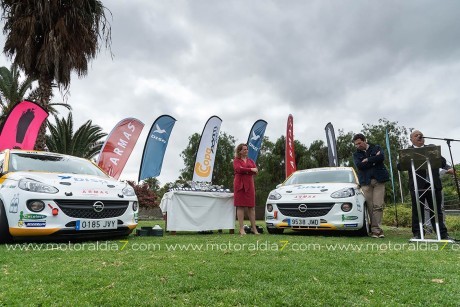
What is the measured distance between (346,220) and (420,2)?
5406 mm

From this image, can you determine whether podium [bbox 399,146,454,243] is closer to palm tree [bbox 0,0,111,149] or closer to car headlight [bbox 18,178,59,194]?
car headlight [bbox 18,178,59,194]

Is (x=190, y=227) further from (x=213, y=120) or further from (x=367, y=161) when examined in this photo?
(x=213, y=120)

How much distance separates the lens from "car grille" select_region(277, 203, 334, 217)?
647 centimetres

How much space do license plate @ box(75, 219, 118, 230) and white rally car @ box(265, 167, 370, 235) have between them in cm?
306

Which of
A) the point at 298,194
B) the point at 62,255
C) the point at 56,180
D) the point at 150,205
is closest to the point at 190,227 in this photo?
the point at 298,194

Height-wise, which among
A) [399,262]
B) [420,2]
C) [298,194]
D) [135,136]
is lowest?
[399,262]

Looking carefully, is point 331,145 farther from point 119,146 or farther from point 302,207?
point 302,207

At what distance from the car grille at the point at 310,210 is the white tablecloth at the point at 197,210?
1464mm

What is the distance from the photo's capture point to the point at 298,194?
6.75 metres

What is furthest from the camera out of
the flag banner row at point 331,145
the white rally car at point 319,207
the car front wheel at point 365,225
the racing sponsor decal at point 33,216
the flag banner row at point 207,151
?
the flag banner row at point 331,145

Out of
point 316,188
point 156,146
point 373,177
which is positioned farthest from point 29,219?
point 156,146

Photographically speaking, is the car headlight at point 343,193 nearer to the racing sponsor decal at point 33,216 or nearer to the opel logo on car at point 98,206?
the opel logo on car at point 98,206

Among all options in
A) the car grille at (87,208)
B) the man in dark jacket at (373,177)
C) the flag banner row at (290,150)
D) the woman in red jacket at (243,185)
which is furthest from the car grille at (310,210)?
the flag banner row at (290,150)

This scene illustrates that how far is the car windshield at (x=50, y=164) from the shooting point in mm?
5512
